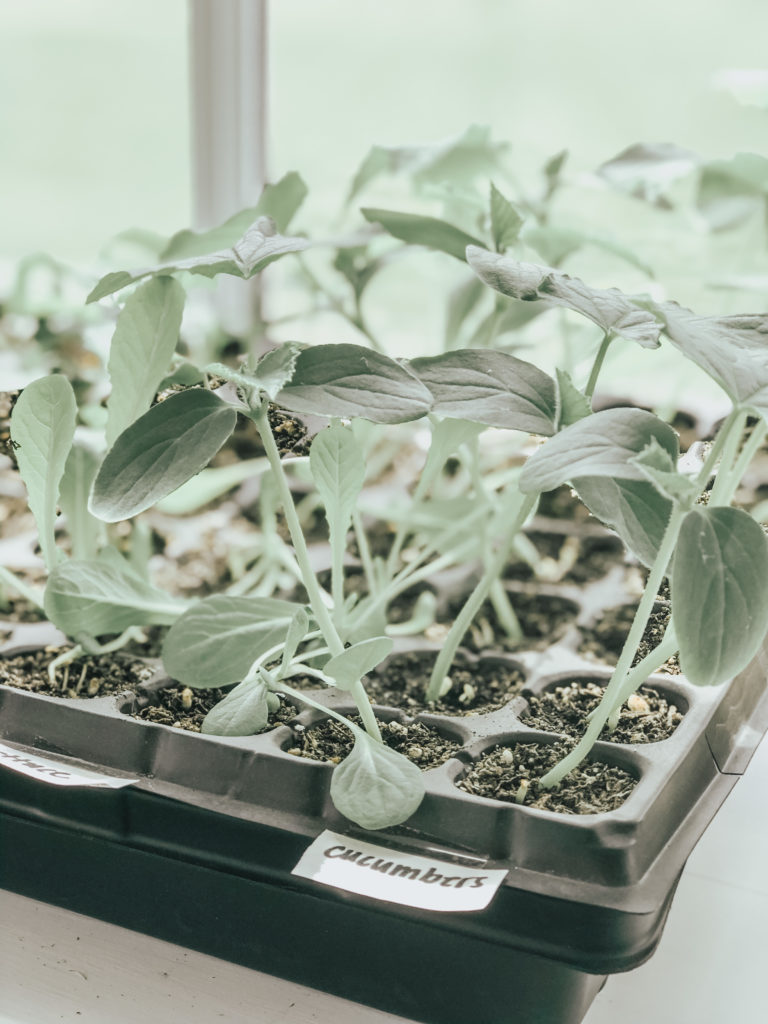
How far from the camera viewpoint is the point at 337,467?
500mm

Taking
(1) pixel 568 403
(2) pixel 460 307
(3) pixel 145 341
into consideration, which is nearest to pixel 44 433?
(3) pixel 145 341

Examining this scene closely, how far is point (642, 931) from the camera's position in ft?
1.34

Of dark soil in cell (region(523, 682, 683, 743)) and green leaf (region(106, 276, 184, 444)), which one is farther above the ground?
green leaf (region(106, 276, 184, 444))

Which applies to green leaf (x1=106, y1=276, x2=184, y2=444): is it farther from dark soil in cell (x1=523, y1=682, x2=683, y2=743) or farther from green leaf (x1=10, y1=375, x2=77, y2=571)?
dark soil in cell (x1=523, y1=682, x2=683, y2=743)

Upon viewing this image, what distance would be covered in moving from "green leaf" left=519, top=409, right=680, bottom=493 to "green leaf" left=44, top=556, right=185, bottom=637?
0.29 meters

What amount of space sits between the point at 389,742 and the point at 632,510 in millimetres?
179

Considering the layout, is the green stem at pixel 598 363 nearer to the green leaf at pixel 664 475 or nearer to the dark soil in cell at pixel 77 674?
the green leaf at pixel 664 475

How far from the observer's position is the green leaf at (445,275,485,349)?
0.82m

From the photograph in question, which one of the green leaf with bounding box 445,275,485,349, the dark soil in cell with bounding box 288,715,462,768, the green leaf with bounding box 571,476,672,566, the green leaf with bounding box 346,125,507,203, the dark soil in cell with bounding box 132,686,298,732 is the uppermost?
the green leaf with bounding box 346,125,507,203

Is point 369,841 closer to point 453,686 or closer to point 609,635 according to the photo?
point 453,686

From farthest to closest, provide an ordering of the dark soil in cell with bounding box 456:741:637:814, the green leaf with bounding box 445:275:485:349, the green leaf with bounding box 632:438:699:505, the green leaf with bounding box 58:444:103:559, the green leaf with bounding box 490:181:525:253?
the green leaf with bounding box 445:275:485:349
the green leaf with bounding box 58:444:103:559
the green leaf with bounding box 490:181:525:253
the dark soil in cell with bounding box 456:741:637:814
the green leaf with bounding box 632:438:699:505

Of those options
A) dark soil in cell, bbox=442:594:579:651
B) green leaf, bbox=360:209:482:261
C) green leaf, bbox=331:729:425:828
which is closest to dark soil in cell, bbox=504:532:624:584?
dark soil in cell, bbox=442:594:579:651

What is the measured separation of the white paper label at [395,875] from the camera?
1.32ft

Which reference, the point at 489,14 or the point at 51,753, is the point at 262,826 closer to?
the point at 51,753
